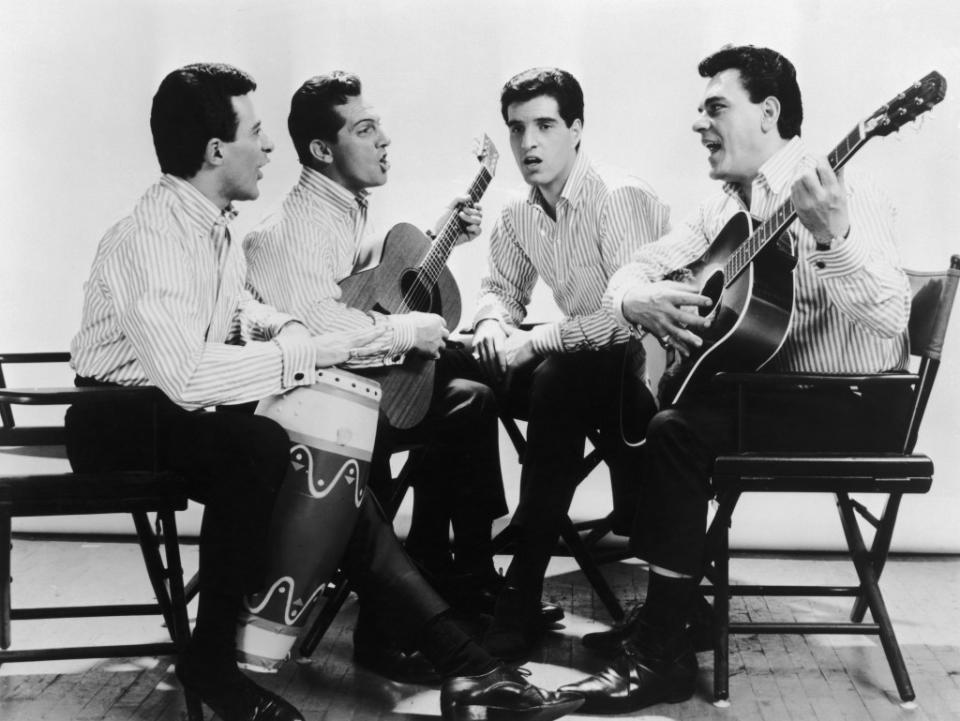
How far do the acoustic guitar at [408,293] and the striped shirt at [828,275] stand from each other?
508mm

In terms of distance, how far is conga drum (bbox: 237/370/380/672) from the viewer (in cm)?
234

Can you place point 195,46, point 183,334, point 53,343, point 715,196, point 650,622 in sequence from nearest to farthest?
point 183,334 < point 650,622 < point 715,196 < point 195,46 < point 53,343

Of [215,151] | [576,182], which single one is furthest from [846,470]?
[215,151]

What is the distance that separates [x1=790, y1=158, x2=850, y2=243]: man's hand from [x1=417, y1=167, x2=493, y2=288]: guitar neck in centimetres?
105

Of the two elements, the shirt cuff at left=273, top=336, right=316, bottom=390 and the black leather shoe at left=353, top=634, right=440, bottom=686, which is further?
the black leather shoe at left=353, top=634, right=440, bottom=686

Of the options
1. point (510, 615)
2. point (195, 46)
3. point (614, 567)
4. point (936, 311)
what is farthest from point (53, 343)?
point (936, 311)

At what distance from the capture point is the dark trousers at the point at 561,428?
9.39 feet

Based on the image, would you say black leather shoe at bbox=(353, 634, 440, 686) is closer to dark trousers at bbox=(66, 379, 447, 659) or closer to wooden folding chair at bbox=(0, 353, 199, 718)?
dark trousers at bbox=(66, 379, 447, 659)

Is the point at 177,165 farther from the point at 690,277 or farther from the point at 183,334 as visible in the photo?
the point at 690,277

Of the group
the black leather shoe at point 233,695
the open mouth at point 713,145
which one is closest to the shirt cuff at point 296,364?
the black leather shoe at point 233,695

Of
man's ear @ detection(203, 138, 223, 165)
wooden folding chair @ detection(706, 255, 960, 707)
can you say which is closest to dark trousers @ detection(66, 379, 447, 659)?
man's ear @ detection(203, 138, 223, 165)

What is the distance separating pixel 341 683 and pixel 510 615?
1.62ft

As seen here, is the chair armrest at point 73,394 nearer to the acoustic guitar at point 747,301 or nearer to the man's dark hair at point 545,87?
the acoustic guitar at point 747,301

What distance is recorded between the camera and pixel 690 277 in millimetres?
2947
